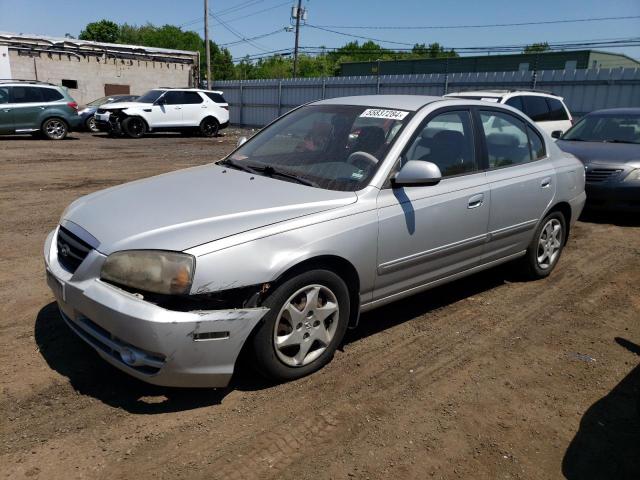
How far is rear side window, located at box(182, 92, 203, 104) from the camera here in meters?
20.0

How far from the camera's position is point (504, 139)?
459 centimetres

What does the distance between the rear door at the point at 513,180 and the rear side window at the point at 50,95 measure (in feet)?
53.5

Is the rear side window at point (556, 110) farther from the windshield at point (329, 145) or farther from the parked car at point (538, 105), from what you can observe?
the windshield at point (329, 145)

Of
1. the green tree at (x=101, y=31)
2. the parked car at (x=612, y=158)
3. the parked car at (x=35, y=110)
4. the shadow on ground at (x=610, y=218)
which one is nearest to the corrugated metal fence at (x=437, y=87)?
the parked car at (x=612, y=158)

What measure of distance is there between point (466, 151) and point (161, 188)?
2.31 metres

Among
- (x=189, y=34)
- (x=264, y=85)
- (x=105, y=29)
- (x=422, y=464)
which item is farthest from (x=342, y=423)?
(x=189, y=34)

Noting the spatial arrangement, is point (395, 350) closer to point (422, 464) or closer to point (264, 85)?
point (422, 464)

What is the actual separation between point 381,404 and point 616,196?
229 inches

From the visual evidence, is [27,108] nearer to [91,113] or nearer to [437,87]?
[91,113]

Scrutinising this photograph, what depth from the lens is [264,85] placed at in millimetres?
25172

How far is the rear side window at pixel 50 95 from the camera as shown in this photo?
16.9 m

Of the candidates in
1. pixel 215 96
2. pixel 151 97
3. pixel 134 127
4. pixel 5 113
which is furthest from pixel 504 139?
pixel 215 96

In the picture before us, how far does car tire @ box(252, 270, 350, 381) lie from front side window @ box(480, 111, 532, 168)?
1936mm

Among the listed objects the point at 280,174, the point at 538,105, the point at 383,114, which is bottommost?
the point at 280,174
